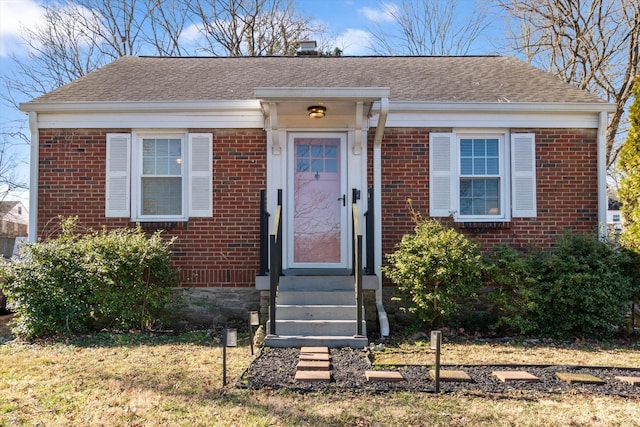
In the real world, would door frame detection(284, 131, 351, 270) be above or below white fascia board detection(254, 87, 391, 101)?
below

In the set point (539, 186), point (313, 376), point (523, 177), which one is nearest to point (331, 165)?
point (523, 177)

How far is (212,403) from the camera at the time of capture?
147 inches

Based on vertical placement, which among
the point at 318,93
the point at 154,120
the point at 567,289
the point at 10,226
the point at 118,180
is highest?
the point at 318,93

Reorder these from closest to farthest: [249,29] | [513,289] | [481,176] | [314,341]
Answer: [314,341] < [513,289] < [481,176] < [249,29]

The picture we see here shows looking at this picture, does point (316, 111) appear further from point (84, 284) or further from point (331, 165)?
point (84, 284)

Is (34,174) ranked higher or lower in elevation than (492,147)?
lower

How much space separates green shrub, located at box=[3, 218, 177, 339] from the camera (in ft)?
20.6

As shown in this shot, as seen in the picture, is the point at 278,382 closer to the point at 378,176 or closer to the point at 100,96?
the point at 378,176

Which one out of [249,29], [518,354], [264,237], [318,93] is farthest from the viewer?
[249,29]

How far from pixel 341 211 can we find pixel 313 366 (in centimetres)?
320

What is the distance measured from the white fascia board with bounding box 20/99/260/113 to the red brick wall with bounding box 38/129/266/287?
0.31 metres

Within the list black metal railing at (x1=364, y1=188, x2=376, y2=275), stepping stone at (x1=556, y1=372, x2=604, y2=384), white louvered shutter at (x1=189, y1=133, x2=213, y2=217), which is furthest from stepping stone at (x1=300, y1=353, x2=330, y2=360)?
white louvered shutter at (x1=189, y1=133, x2=213, y2=217)

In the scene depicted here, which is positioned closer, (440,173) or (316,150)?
(440,173)

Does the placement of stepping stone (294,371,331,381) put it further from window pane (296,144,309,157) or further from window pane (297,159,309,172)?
window pane (296,144,309,157)
